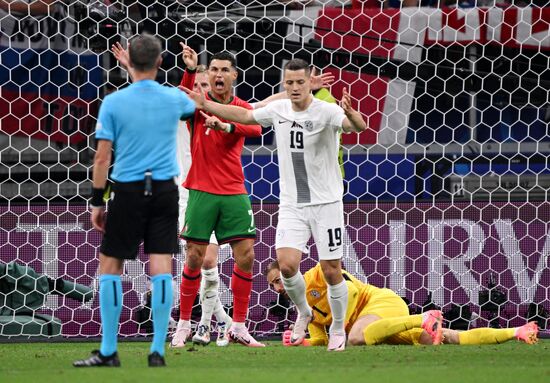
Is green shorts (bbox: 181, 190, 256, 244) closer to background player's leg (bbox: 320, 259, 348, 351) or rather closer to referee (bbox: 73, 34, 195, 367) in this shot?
background player's leg (bbox: 320, 259, 348, 351)

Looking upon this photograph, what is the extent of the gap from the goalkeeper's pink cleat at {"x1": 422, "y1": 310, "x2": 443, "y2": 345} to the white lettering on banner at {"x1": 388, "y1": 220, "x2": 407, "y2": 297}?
1.57m

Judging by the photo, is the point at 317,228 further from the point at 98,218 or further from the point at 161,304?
the point at 98,218

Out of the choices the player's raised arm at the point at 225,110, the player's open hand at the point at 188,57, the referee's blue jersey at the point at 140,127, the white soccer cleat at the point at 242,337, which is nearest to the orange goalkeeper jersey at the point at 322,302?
the white soccer cleat at the point at 242,337

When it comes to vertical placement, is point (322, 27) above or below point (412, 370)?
above

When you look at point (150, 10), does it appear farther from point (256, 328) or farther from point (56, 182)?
point (256, 328)

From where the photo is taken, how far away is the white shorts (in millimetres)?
8125

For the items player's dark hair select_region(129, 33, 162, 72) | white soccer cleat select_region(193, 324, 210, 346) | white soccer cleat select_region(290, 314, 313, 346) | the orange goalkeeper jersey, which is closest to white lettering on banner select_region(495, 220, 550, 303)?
the orange goalkeeper jersey

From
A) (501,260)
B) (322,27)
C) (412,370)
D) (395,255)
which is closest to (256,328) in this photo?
(395,255)

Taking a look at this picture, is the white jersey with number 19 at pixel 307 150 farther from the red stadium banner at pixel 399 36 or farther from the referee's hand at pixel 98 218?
the red stadium banner at pixel 399 36

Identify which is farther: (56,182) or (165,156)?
(56,182)

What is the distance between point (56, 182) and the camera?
1049 centimetres

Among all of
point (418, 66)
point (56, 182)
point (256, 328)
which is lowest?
point (256, 328)

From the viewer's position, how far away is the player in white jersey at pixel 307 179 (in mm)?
8070

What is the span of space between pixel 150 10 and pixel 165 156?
469 centimetres
